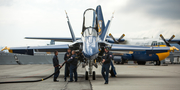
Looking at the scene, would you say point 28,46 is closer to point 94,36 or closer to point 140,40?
point 94,36

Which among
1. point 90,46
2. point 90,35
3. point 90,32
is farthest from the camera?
point 90,32

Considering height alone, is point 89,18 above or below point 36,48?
above

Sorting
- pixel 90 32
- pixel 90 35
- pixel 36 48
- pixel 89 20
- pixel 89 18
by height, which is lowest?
pixel 36 48

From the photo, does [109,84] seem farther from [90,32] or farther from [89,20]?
[89,20]

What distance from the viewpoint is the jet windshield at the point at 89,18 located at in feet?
37.3

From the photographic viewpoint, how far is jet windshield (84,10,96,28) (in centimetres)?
1136

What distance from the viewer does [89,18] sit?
11.4 meters

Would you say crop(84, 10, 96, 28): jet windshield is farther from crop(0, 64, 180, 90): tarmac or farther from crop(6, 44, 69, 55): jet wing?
crop(0, 64, 180, 90): tarmac

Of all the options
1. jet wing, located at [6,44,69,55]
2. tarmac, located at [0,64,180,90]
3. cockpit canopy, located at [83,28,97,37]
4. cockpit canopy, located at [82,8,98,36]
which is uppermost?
cockpit canopy, located at [82,8,98,36]

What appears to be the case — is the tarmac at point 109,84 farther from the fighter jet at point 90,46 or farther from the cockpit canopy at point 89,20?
the cockpit canopy at point 89,20

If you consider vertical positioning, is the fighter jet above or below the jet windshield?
below

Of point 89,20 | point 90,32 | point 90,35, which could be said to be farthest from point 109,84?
point 89,20

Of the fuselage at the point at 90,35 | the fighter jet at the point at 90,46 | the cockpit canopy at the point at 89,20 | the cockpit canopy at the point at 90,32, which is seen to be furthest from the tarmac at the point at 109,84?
the cockpit canopy at the point at 89,20

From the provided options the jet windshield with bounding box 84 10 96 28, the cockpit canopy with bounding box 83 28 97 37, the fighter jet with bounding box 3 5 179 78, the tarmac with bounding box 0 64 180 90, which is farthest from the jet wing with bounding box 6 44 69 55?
the jet windshield with bounding box 84 10 96 28
